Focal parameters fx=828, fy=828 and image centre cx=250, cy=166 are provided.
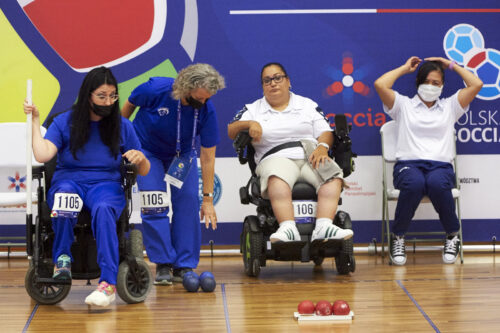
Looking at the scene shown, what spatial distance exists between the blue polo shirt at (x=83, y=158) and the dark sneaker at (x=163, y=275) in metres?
0.82

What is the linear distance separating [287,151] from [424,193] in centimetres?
113

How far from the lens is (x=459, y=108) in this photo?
5828mm

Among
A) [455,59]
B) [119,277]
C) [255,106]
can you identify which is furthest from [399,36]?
[119,277]

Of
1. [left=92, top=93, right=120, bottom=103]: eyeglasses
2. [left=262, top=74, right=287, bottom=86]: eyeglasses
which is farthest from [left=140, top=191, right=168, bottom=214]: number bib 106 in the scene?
[left=262, top=74, right=287, bottom=86]: eyeglasses

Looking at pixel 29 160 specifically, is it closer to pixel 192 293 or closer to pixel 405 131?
pixel 192 293

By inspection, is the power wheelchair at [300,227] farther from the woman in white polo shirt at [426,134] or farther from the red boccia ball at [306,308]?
the red boccia ball at [306,308]

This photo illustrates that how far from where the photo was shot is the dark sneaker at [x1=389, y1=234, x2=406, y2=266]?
546 cm

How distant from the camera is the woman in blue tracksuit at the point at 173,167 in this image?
4.54 m

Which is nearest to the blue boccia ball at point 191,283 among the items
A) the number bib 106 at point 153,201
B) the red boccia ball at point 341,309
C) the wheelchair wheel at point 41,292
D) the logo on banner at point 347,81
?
the number bib 106 at point 153,201

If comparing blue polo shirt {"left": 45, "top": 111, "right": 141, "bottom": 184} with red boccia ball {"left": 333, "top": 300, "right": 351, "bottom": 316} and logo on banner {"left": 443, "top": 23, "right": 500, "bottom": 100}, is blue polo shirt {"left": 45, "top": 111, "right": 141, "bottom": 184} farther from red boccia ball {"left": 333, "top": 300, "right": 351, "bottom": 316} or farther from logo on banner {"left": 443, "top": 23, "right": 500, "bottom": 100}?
logo on banner {"left": 443, "top": 23, "right": 500, "bottom": 100}

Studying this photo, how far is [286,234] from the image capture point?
4.58 metres

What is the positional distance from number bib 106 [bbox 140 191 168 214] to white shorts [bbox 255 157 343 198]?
0.60 m

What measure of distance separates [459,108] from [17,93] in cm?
316

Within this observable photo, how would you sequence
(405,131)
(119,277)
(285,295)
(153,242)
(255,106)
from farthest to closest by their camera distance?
(405,131) → (255,106) → (153,242) → (285,295) → (119,277)
